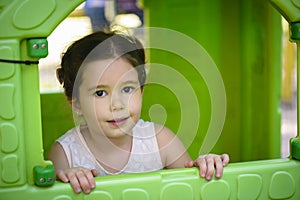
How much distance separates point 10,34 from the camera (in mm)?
1056

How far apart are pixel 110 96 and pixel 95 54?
135 millimetres

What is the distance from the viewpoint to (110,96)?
128cm

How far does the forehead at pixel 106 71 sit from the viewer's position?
130cm

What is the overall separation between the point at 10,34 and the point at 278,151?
1.15m

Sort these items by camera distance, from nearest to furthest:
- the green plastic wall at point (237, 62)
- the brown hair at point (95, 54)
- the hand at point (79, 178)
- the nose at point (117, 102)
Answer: the hand at point (79, 178) → the nose at point (117, 102) → the brown hair at point (95, 54) → the green plastic wall at point (237, 62)

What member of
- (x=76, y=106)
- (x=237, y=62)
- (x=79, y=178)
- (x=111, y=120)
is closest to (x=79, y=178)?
(x=79, y=178)

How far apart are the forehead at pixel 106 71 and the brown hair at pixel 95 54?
0.7 inches

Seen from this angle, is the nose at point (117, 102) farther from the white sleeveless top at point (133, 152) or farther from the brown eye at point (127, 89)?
the white sleeveless top at point (133, 152)

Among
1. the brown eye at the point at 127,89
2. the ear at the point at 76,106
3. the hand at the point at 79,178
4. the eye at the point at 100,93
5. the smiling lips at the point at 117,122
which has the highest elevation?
the brown eye at the point at 127,89

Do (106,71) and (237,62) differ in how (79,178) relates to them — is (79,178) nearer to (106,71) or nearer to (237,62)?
(106,71)

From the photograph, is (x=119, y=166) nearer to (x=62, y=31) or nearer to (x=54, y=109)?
(x=54, y=109)

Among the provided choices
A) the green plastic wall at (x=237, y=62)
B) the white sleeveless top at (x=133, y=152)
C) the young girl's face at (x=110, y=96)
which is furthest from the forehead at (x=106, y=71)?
the green plastic wall at (x=237, y=62)

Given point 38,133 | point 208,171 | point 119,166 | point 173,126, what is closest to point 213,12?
point 173,126

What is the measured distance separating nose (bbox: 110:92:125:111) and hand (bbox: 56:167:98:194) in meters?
0.17
